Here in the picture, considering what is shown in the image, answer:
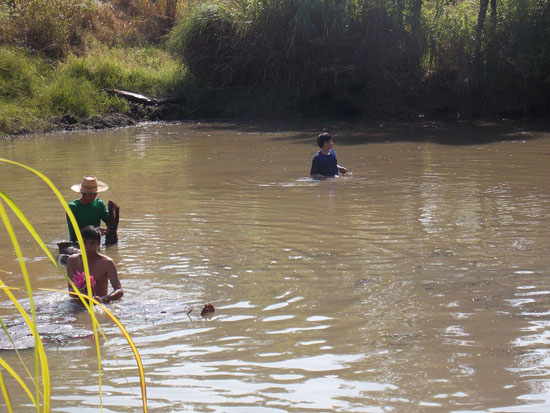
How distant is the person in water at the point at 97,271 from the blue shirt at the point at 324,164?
6709 millimetres

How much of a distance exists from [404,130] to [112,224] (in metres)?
13.5

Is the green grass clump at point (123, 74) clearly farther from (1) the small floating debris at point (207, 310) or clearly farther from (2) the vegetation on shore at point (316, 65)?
(1) the small floating debris at point (207, 310)

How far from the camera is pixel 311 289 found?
21.8ft

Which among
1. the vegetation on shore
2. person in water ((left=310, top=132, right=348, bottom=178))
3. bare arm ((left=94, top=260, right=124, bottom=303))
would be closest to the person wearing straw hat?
Answer: bare arm ((left=94, top=260, right=124, bottom=303))

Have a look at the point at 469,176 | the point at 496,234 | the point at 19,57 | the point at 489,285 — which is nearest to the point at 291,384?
the point at 489,285

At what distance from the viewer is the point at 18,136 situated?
2053 cm

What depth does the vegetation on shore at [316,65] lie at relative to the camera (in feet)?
72.1

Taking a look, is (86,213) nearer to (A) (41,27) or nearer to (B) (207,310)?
(B) (207,310)

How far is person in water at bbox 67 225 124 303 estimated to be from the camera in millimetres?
6391

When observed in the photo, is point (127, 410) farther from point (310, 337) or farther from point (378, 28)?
point (378, 28)

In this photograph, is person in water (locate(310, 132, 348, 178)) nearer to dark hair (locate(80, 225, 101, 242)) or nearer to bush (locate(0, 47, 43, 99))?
dark hair (locate(80, 225, 101, 242))

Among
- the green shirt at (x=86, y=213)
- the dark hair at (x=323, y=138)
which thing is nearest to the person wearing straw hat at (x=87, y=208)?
the green shirt at (x=86, y=213)

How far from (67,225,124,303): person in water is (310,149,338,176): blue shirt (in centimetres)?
671

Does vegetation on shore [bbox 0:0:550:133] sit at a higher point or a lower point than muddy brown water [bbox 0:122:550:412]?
higher
